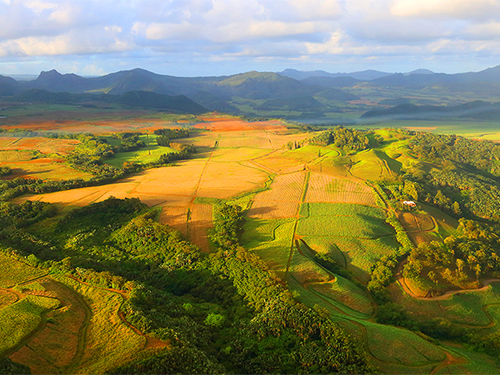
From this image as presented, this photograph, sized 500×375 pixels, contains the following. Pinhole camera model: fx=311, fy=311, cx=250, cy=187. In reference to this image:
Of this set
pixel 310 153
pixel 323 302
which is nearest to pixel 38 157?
pixel 310 153

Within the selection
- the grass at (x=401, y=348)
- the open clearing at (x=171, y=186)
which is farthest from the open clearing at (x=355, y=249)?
the open clearing at (x=171, y=186)

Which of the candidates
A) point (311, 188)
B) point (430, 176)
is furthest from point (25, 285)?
point (430, 176)

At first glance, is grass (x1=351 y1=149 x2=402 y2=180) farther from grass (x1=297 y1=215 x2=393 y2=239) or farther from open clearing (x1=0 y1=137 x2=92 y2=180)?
open clearing (x1=0 y1=137 x2=92 y2=180)

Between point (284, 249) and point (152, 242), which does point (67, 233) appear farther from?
point (284, 249)

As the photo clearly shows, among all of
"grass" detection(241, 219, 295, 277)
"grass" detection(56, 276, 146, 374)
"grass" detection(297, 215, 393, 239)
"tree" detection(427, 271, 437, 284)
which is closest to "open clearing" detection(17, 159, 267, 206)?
"grass" detection(241, 219, 295, 277)

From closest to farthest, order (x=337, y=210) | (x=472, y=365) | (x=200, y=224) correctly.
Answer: (x=472, y=365), (x=200, y=224), (x=337, y=210)

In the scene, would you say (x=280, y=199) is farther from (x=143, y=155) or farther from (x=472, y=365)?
(x=143, y=155)
